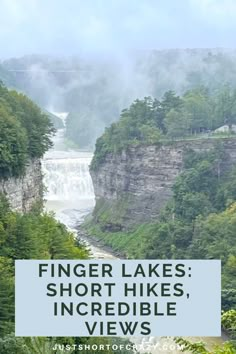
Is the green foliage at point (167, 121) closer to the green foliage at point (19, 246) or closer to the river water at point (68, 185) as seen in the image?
the river water at point (68, 185)

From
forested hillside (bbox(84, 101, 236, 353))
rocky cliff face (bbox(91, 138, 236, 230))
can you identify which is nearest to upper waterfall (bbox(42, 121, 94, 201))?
forested hillside (bbox(84, 101, 236, 353))

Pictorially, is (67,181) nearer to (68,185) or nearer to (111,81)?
(68,185)

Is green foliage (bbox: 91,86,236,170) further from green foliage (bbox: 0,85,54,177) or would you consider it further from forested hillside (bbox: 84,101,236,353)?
green foliage (bbox: 0,85,54,177)

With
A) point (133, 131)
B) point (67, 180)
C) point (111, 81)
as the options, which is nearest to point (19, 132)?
point (133, 131)

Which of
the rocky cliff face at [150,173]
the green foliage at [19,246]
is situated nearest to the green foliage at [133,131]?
the rocky cliff face at [150,173]

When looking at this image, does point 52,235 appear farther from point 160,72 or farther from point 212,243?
point 160,72

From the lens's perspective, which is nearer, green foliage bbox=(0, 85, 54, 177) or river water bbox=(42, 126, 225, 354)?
green foliage bbox=(0, 85, 54, 177)
